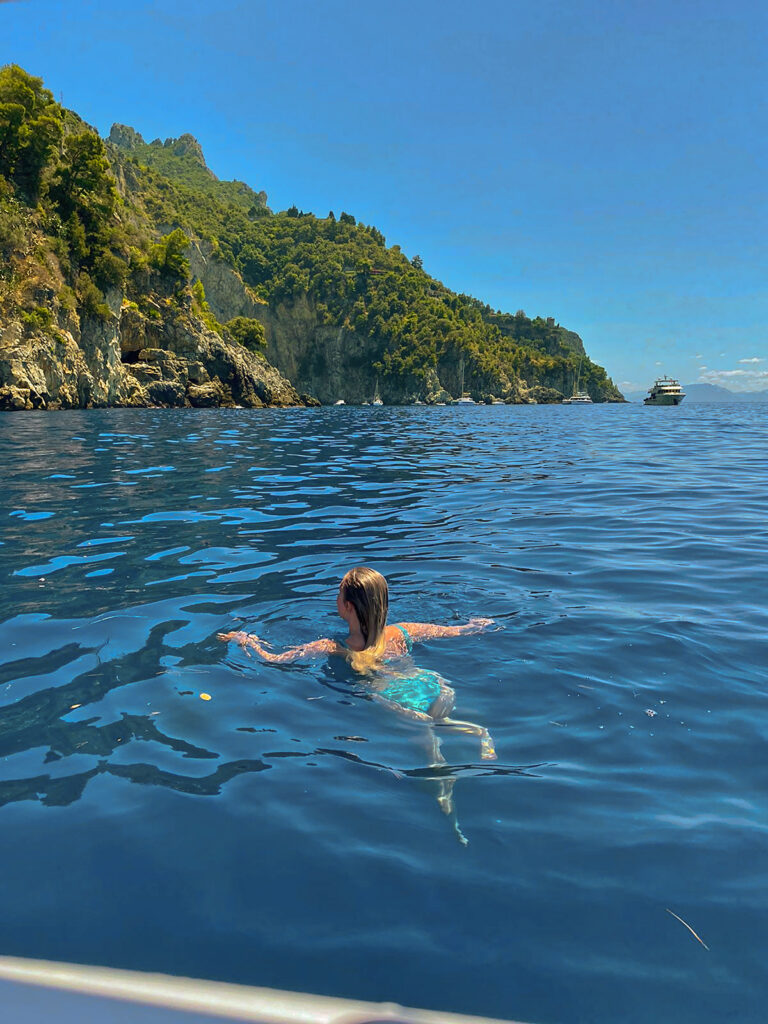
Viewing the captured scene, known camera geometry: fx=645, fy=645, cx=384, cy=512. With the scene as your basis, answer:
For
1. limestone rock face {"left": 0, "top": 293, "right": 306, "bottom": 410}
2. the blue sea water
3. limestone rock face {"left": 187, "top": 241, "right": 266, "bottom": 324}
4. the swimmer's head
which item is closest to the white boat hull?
limestone rock face {"left": 0, "top": 293, "right": 306, "bottom": 410}

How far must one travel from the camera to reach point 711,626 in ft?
17.0

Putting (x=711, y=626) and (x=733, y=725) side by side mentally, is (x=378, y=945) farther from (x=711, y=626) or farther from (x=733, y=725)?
(x=711, y=626)

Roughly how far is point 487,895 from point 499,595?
3.82 m

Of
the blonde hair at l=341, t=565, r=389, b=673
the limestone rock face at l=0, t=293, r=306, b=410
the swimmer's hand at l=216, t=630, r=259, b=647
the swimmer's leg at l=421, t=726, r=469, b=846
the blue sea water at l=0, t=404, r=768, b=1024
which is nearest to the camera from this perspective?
the blue sea water at l=0, t=404, r=768, b=1024

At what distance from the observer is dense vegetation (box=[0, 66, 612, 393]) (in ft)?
157

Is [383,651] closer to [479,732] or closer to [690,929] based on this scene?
[479,732]

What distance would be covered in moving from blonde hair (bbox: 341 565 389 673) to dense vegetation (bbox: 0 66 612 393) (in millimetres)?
46447

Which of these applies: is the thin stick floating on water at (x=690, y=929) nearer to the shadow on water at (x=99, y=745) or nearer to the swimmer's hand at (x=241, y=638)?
the shadow on water at (x=99, y=745)

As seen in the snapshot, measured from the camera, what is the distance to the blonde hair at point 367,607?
14.6 ft

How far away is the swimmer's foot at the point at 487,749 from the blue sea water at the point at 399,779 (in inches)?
2.6

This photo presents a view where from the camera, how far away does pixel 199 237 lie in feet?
356

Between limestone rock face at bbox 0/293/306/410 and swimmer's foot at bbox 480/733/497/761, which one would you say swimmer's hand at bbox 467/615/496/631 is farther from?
limestone rock face at bbox 0/293/306/410

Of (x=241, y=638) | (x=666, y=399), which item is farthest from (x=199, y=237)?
(x=241, y=638)

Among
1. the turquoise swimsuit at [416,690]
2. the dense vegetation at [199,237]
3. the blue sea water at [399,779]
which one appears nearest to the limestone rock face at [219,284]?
the dense vegetation at [199,237]
